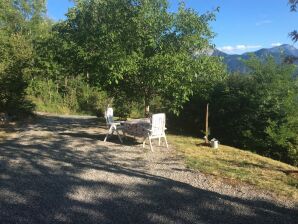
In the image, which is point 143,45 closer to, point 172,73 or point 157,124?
point 172,73

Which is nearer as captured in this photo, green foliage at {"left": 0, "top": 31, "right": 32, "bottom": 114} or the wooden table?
the wooden table

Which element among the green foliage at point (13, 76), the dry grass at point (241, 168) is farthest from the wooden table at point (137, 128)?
the green foliage at point (13, 76)

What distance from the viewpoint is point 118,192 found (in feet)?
19.1

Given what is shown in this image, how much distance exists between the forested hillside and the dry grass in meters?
2.40

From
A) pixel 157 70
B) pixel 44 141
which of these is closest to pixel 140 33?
pixel 157 70

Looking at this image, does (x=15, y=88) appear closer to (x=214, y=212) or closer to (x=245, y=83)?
(x=245, y=83)

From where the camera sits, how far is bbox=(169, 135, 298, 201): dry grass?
21.6ft

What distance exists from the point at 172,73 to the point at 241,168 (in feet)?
13.0

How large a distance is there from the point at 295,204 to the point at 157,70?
6.18 meters

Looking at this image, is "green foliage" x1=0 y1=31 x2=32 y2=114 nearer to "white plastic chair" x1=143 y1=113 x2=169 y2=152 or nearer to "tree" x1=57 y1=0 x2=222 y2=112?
"tree" x1=57 y1=0 x2=222 y2=112

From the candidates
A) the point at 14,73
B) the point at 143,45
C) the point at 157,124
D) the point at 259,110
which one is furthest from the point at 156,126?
the point at 14,73

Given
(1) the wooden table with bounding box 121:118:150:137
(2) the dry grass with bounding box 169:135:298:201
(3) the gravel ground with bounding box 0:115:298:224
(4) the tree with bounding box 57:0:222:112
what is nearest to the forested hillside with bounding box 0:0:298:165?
(4) the tree with bounding box 57:0:222:112

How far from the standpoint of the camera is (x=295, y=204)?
5.57 meters

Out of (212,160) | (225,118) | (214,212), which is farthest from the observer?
(225,118)
